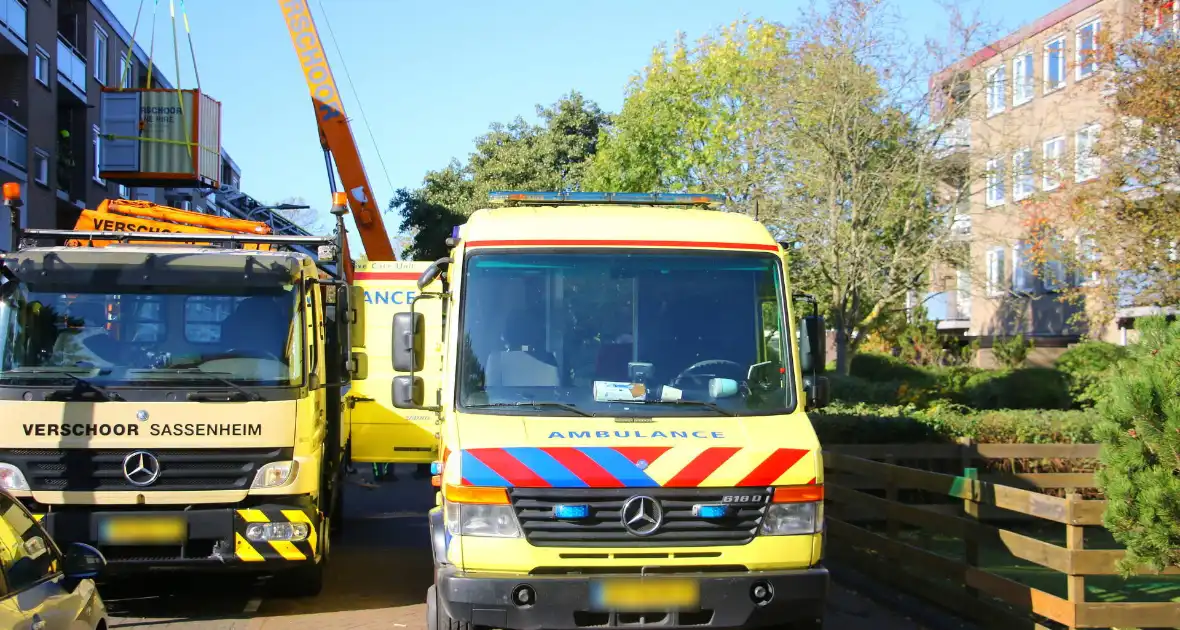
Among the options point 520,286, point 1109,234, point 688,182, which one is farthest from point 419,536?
point 688,182

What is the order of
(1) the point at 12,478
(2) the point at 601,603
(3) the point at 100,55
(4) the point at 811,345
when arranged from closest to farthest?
Answer: (2) the point at 601,603 < (4) the point at 811,345 < (1) the point at 12,478 < (3) the point at 100,55

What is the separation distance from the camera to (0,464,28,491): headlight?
8.21 meters

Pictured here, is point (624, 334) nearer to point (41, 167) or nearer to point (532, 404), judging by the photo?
point (532, 404)

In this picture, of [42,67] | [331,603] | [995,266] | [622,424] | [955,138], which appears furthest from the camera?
[995,266]

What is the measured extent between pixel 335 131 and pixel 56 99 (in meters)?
17.5

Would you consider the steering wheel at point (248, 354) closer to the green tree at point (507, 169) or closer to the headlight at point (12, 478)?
the headlight at point (12, 478)

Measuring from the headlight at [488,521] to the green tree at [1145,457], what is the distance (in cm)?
328

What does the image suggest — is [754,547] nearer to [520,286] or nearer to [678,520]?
[678,520]

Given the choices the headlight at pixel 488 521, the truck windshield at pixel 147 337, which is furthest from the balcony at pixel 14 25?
the headlight at pixel 488 521

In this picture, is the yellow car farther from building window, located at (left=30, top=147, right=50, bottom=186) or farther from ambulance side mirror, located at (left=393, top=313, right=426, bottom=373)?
building window, located at (left=30, top=147, right=50, bottom=186)

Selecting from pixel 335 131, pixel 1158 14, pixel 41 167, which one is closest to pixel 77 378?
pixel 335 131

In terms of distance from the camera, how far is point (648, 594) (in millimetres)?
6348

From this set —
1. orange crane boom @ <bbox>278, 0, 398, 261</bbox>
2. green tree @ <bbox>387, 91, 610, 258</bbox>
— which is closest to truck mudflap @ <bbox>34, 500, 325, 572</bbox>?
orange crane boom @ <bbox>278, 0, 398, 261</bbox>

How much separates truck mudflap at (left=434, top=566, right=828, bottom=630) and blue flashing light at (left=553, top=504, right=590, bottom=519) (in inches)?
12.5
